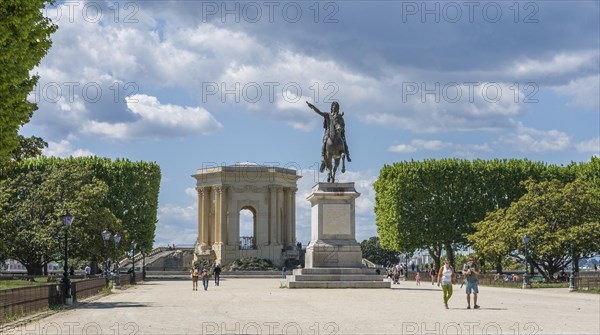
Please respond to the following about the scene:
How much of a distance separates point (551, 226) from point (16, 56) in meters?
47.9

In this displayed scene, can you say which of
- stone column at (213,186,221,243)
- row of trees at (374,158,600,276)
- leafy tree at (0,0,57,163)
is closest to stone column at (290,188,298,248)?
stone column at (213,186,221,243)

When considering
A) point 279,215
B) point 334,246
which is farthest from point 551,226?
point 279,215

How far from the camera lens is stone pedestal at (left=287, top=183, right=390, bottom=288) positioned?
43.2 metres

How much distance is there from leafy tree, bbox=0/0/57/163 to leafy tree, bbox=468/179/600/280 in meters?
43.3

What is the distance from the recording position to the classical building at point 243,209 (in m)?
103

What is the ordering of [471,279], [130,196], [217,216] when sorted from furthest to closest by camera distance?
[217,216] < [130,196] < [471,279]

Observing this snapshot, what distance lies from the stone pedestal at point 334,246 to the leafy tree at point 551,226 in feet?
61.4

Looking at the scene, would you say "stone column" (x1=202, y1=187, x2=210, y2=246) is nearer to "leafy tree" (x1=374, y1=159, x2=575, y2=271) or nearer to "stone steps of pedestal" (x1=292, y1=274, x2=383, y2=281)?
"leafy tree" (x1=374, y1=159, x2=575, y2=271)

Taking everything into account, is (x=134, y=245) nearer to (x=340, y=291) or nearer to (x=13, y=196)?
(x=13, y=196)

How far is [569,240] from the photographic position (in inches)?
2269

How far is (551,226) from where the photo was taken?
2393 inches

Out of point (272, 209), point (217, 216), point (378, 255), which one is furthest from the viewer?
point (378, 255)

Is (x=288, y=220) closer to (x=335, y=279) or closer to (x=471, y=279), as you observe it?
(x=335, y=279)

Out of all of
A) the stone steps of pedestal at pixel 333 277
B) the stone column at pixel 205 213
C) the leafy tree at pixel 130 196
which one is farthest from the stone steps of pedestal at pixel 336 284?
the stone column at pixel 205 213
